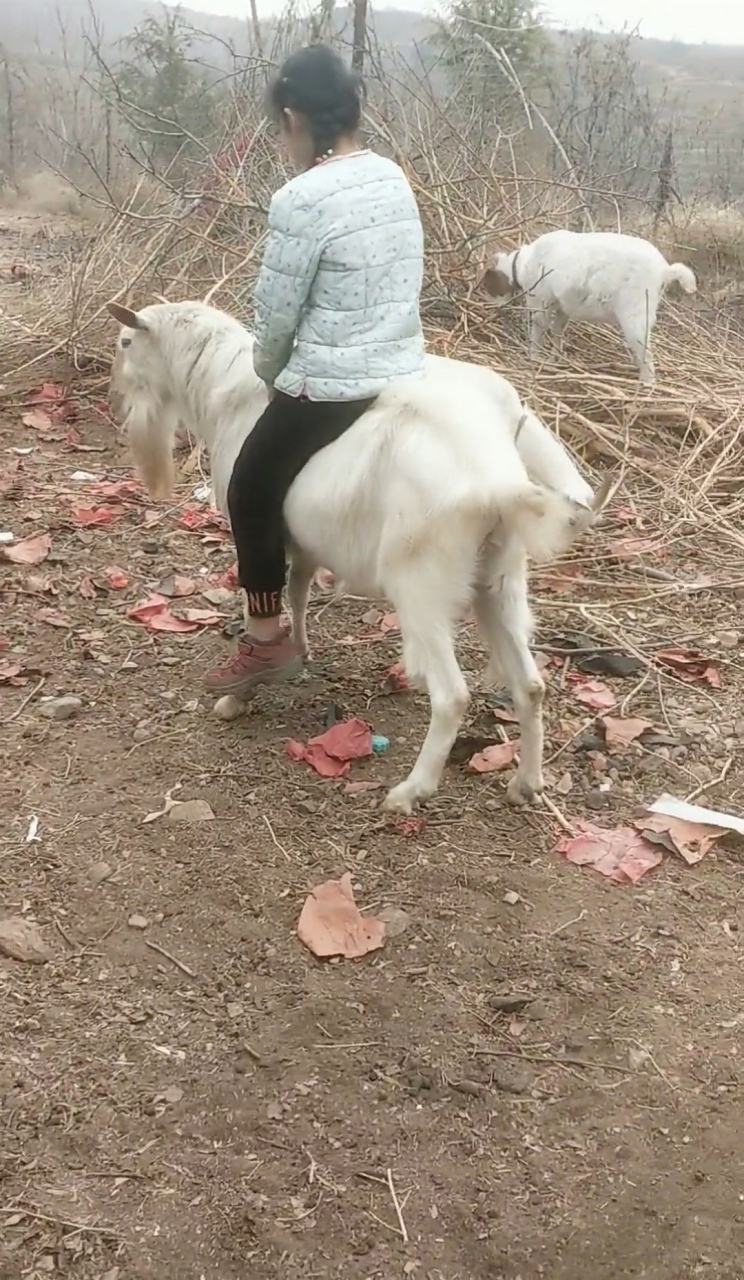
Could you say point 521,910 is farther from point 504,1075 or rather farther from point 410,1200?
point 410,1200

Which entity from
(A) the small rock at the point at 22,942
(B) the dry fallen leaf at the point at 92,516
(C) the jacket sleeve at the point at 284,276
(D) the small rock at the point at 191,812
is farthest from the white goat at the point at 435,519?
(B) the dry fallen leaf at the point at 92,516

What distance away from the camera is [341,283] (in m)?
2.90

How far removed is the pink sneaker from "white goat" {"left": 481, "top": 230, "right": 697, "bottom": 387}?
11.8 feet

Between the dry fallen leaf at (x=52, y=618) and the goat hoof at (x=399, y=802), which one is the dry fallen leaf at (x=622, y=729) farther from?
the dry fallen leaf at (x=52, y=618)

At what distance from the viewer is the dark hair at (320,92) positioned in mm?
2836

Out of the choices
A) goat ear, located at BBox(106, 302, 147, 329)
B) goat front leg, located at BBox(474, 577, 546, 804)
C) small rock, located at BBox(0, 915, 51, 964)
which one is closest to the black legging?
goat front leg, located at BBox(474, 577, 546, 804)

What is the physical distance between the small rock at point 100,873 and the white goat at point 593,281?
4.57 metres

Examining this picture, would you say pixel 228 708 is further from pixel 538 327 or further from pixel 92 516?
pixel 538 327

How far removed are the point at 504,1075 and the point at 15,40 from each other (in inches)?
659

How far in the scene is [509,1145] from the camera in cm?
222

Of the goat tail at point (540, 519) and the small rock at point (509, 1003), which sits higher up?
the goat tail at point (540, 519)

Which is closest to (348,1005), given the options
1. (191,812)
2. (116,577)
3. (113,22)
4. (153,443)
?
(191,812)

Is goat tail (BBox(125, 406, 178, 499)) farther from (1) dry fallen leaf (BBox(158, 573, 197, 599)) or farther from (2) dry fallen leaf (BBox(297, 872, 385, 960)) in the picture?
(2) dry fallen leaf (BBox(297, 872, 385, 960))

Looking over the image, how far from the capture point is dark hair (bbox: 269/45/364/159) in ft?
9.30
